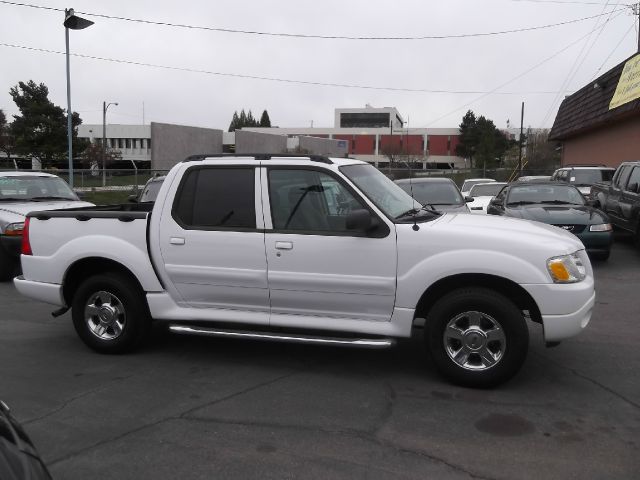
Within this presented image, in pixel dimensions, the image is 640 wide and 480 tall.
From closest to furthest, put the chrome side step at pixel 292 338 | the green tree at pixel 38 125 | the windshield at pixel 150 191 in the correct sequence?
1. the chrome side step at pixel 292 338
2. the windshield at pixel 150 191
3. the green tree at pixel 38 125

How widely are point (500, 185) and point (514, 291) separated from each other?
13.9 meters

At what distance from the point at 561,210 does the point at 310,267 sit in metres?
7.17

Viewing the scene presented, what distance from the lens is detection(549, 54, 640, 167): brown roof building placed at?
755 inches

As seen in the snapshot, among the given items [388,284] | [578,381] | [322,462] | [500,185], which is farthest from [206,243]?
[500,185]

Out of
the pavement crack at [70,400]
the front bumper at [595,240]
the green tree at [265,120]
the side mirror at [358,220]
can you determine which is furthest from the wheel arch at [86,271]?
the green tree at [265,120]

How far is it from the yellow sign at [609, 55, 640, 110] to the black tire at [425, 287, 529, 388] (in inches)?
642

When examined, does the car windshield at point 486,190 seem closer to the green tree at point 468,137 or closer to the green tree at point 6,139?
the green tree at point 6,139

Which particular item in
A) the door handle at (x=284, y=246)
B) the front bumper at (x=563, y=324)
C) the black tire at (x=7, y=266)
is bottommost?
the black tire at (x=7, y=266)

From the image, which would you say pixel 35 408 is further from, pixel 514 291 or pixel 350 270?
pixel 514 291

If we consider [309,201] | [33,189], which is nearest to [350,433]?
[309,201]

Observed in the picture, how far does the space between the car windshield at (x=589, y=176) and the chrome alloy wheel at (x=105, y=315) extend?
15229mm

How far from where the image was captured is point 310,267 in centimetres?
485

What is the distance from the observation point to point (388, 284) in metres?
4.70

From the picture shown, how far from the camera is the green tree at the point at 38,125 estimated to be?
43.3 meters
